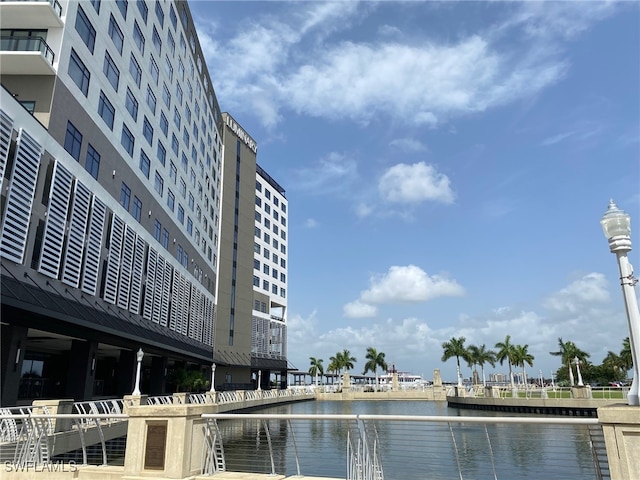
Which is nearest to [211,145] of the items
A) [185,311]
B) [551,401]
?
[185,311]

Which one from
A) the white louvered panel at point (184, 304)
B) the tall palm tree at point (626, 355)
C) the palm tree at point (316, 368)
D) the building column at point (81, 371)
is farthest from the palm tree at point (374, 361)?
the building column at point (81, 371)

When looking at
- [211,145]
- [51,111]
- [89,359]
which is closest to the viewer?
[51,111]

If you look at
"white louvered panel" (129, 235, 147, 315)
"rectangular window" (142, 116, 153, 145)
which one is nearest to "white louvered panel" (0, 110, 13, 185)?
"white louvered panel" (129, 235, 147, 315)

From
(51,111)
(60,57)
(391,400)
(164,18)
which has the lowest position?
(391,400)

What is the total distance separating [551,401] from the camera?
42.8 m

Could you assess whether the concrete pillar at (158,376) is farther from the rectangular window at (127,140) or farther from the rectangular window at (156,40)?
the rectangular window at (156,40)

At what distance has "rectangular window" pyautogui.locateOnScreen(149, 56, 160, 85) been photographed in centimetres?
3912

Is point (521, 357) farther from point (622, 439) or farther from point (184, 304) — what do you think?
point (622, 439)

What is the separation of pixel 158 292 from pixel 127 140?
42.0ft

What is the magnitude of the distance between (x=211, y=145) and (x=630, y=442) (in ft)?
213

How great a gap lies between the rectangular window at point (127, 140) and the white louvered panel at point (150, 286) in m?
8.20

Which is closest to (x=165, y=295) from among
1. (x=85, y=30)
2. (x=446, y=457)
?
(x=85, y=30)

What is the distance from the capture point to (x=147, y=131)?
38.2 metres

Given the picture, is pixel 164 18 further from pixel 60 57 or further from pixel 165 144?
pixel 60 57
